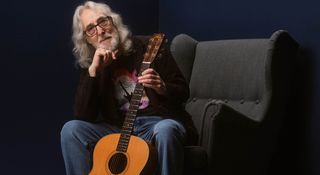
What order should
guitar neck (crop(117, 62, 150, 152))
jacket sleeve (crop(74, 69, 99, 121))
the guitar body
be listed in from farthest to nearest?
jacket sleeve (crop(74, 69, 99, 121)) < guitar neck (crop(117, 62, 150, 152)) < the guitar body

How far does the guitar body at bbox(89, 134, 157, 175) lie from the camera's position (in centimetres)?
200

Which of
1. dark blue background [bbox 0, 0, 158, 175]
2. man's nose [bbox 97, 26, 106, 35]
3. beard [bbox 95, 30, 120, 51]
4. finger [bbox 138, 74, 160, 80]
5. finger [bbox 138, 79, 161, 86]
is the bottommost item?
dark blue background [bbox 0, 0, 158, 175]

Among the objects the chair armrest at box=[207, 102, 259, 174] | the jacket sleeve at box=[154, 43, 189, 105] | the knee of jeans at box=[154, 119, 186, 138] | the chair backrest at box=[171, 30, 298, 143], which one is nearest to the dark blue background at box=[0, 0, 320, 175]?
the chair backrest at box=[171, 30, 298, 143]

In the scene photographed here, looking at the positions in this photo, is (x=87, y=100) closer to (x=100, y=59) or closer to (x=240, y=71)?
(x=100, y=59)

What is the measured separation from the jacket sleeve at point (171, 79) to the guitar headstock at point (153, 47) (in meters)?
0.05

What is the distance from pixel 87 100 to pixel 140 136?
A: 0.93ft

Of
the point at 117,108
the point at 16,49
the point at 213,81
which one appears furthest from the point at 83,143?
the point at 16,49

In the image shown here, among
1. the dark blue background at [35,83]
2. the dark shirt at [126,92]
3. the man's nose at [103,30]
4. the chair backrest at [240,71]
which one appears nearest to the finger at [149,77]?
the dark shirt at [126,92]

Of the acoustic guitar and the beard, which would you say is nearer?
the acoustic guitar

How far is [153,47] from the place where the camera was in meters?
2.25

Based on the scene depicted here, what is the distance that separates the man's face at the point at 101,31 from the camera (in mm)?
2363

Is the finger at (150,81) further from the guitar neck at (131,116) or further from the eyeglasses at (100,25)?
the eyeglasses at (100,25)

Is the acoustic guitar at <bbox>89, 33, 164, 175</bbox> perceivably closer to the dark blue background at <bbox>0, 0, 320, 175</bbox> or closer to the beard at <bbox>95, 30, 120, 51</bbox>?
the beard at <bbox>95, 30, 120, 51</bbox>

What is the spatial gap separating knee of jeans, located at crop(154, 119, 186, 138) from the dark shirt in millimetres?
132
